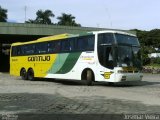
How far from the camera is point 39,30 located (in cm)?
4450

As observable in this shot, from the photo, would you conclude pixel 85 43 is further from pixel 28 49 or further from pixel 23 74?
pixel 23 74

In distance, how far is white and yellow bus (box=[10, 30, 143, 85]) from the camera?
2253cm

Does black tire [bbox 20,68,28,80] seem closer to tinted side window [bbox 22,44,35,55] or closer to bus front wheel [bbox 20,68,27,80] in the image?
bus front wheel [bbox 20,68,27,80]

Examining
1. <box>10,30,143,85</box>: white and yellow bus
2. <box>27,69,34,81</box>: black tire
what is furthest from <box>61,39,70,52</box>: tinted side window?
<box>27,69,34,81</box>: black tire

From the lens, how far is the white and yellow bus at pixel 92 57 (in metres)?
22.5

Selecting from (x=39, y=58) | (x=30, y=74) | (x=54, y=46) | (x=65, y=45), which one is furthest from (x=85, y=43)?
(x=30, y=74)

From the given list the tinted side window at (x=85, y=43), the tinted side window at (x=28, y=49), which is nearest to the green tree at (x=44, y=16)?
the tinted side window at (x=28, y=49)

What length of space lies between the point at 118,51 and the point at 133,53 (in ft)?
4.24

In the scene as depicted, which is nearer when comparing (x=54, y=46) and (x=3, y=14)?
(x=54, y=46)

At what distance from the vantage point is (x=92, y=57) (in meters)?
23.6

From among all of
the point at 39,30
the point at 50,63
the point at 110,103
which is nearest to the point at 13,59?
the point at 50,63

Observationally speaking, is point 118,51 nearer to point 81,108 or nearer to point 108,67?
point 108,67

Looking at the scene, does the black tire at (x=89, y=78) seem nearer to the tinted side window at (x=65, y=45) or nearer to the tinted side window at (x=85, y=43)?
the tinted side window at (x=85, y=43)

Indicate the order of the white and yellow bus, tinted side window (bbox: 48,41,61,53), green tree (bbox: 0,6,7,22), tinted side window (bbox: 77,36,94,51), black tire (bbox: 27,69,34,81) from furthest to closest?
green tree (bbox: 0,6,7,22)
black tire (bbox: 27,69,34,81)
tinted side window (bbox: 48,41,61,53)
tinted side window (bbox: 77,36,94,51)
the white and yellow bus
